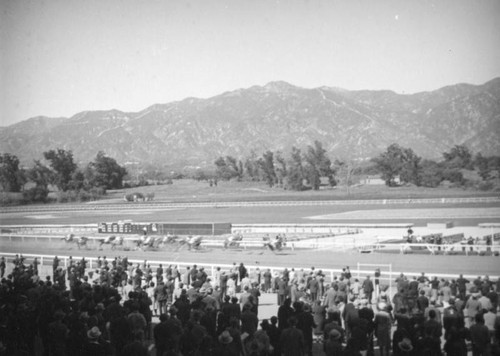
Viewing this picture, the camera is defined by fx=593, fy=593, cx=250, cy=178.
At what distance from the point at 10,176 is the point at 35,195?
27.2ft

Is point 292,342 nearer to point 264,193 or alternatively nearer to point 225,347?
point 225,347

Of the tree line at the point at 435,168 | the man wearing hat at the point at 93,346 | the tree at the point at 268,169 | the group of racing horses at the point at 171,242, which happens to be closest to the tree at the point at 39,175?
the tree at the point at 268,169

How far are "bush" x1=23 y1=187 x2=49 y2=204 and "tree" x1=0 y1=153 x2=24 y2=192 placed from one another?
19.3 feet

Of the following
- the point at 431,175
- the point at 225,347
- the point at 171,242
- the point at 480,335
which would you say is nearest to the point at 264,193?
the point at 431,175

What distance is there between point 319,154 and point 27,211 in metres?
57.1

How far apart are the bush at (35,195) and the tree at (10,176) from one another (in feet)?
19.3

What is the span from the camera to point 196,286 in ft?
43.6

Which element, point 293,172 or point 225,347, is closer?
point 225,347

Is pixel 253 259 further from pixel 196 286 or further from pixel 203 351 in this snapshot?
pixel 203 351

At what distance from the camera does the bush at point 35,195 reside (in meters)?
74.4

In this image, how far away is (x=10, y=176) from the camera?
81.9m

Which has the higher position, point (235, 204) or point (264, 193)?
point (264, 193)

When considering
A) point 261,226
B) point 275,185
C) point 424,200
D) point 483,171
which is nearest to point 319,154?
point 275,185

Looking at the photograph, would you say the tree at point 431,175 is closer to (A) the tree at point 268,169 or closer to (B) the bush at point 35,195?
(A) the tree at point 268,169
